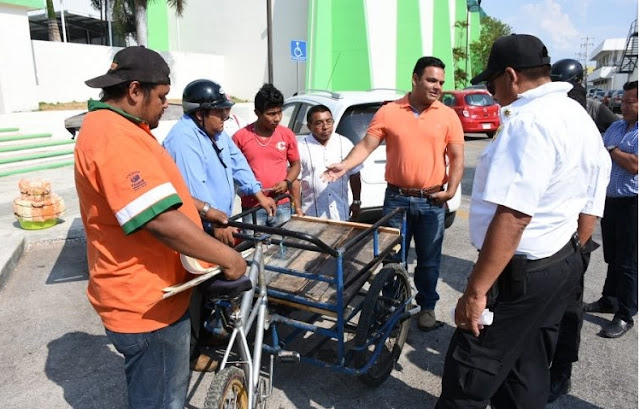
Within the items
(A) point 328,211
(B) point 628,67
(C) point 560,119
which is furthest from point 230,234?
(B) point 628,67

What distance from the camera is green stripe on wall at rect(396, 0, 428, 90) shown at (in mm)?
22016

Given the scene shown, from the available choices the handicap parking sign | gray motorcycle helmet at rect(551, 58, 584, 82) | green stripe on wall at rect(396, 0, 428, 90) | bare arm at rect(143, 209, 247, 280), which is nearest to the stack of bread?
bare arm at rect(143, 209, 247, 280)

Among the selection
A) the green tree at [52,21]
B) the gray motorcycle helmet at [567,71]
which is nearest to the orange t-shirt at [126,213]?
the gray motorcycle helmet at [567,71]

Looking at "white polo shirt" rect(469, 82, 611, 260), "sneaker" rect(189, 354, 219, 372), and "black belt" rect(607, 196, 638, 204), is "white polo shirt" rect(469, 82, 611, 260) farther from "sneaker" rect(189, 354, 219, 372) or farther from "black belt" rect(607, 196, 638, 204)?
"sneaker" rect(189, 354, 219, 372)

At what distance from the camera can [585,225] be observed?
2428 mm

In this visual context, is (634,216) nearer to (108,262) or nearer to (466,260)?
(466,260)

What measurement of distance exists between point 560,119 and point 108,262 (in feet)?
5.79

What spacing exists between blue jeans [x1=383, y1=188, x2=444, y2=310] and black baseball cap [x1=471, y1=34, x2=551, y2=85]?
5.29 ft

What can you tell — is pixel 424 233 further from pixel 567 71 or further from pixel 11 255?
pixel 11 255

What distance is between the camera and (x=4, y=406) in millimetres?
2877

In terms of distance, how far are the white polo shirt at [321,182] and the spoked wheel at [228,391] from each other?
6.59ft

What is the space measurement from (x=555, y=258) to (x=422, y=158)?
5.09ft

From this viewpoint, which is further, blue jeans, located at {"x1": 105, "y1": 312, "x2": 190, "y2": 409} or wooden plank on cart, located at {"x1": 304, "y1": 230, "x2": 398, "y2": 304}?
wooden plank on cart, located at {"x1": 304, "y1": 230, "x2": 398, "y2": 304}

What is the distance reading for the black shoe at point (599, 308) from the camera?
3834 millimetres
